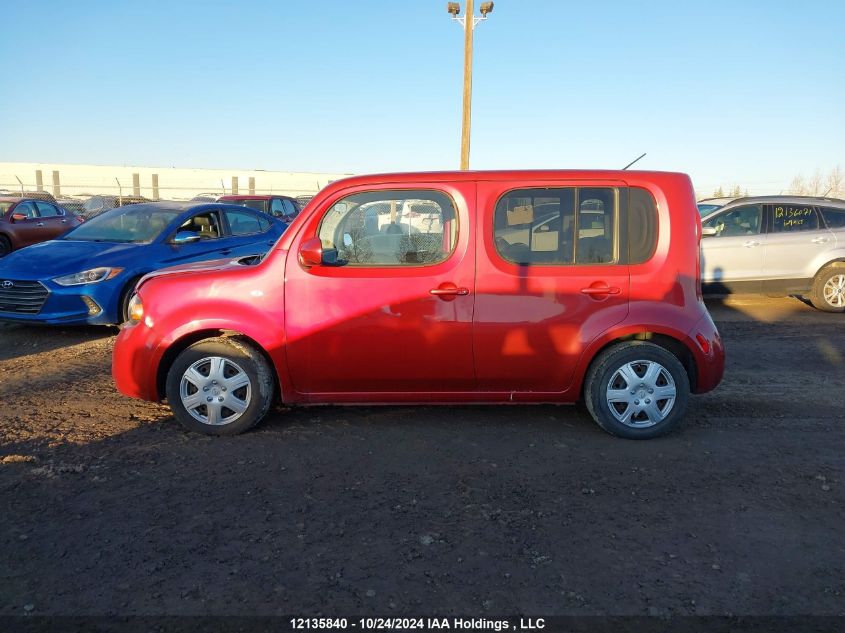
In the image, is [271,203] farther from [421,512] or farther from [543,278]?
[421,512]

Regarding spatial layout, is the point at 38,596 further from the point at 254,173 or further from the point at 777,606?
the point at 254,173

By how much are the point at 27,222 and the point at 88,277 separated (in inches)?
376

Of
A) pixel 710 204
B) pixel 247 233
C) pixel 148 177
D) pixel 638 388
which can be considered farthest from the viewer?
pixel 148 177

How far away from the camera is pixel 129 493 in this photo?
11.9 ft

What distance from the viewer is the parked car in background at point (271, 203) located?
48.5 feet

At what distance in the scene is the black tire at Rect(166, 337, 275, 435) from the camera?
441 centimetres

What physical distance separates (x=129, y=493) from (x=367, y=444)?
1470mm

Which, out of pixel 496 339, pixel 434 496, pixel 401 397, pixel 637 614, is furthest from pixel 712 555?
pixel 401 397

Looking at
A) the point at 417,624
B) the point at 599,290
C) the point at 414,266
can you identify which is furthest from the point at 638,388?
the point at 417,624

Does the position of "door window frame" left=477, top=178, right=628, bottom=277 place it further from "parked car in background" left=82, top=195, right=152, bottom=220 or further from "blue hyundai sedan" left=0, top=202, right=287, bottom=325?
"parked car in background" left=82, top=195, right=152, bottom=220

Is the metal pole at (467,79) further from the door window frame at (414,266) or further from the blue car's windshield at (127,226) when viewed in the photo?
the door window frame at (414,266)

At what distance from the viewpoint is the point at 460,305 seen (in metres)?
4.36

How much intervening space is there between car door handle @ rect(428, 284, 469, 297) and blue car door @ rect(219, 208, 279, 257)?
5186mm

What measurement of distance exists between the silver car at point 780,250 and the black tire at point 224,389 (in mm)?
7397
